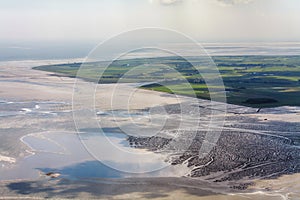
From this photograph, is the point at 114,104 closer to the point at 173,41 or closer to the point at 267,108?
the point at 267,108

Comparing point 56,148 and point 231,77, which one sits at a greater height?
point 231,77

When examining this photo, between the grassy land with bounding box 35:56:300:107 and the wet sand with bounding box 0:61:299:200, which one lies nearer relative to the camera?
the wet sand with bounding box 0:61:299:200

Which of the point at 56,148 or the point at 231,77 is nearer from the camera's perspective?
the point at 56,148

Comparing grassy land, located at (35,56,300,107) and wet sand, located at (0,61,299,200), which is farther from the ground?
grassy land, located at (35,56,300,107)

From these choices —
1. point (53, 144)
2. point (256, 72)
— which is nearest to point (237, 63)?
point (256, 72)

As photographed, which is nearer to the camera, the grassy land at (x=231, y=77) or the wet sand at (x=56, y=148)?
the wet sand at (x=56, y=148)
